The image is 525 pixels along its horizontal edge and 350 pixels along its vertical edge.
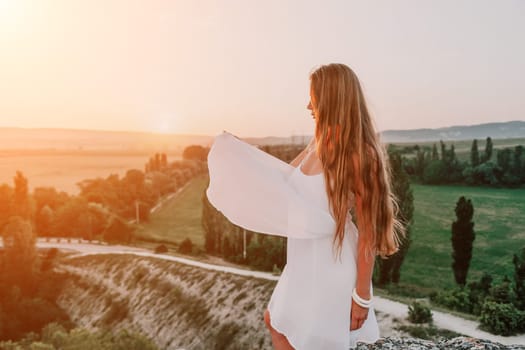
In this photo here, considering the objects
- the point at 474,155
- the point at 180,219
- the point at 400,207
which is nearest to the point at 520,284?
the point at 400,207

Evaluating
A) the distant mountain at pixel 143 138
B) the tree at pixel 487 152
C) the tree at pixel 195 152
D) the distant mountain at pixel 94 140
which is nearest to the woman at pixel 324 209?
the distant mountain at pixel 143 138

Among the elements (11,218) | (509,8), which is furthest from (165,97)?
(509,8)

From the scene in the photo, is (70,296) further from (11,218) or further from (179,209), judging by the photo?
(179,209)

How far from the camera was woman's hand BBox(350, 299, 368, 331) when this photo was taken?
7.86 feet

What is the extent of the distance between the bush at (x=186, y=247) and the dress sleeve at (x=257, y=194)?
35.7m

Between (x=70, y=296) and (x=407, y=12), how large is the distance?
97.1 feet

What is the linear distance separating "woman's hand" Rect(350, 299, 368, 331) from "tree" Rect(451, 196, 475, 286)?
22209mm

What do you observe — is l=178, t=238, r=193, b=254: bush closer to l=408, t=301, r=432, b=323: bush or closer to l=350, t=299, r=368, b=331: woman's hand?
l=408, t=301, r=432, b=323: bush

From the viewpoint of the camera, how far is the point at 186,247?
38719 millimetres

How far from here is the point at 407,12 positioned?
33.1 metres

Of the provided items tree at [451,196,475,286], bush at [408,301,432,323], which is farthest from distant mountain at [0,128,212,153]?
bush at [408,301,432,323]

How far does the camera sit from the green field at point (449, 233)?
29750 millimetres

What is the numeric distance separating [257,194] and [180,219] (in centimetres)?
4337

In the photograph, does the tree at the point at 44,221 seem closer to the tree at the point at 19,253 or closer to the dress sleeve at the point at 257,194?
the tree at the point at 19,253
